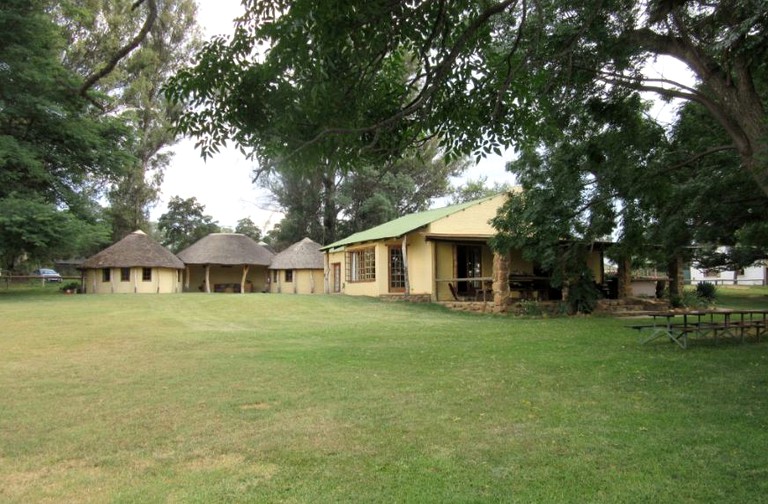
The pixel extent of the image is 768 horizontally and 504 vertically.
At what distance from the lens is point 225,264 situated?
120 ft

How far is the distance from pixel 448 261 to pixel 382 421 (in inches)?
712

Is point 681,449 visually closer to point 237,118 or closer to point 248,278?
point 237,118

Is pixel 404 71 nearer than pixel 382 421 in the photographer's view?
No

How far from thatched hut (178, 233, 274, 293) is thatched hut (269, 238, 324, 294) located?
4.89ft

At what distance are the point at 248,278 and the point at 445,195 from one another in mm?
17027

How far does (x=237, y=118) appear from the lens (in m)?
5.45

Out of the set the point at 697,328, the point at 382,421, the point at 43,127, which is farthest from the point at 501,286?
the point at 43,127

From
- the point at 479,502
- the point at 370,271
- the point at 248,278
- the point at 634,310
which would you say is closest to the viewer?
the point at 479,502

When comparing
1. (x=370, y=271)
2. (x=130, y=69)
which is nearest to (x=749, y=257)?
(x=370, y=271)

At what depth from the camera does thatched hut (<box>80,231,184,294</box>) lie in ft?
107

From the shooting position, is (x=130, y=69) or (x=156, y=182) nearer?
(x=130, y=69)

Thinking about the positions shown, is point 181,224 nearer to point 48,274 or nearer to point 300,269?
point 300,269

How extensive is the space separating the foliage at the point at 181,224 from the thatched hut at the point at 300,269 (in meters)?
10.3

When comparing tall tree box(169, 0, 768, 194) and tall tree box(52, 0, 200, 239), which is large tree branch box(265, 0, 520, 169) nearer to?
tall tree box(169, 0, 768, 194)
